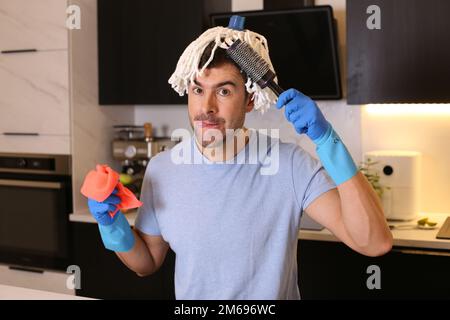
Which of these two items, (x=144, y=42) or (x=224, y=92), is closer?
(x=224, y=92)

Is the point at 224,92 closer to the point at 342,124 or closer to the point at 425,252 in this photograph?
the point at 425,252

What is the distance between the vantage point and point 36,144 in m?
2.78

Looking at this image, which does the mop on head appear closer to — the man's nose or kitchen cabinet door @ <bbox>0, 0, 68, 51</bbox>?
the man's nose

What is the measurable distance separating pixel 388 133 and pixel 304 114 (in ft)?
4.80

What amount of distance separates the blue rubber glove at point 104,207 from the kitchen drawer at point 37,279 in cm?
143

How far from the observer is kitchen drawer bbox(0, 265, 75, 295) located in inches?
108

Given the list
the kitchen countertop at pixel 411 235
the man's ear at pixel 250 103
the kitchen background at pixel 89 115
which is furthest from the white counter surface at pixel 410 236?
the man's ear at pixel 250 103

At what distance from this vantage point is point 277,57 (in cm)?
253

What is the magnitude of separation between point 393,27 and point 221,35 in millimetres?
1096

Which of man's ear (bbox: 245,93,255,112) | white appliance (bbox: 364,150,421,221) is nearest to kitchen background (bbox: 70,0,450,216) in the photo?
white appliance (bbox: 364,150,421,221)

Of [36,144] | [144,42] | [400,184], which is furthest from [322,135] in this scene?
[36,144]

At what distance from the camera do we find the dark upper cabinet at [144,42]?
2.66 m

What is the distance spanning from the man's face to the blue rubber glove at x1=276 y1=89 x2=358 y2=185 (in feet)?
0.57

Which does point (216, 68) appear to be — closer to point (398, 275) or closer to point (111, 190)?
point (111, 190)
